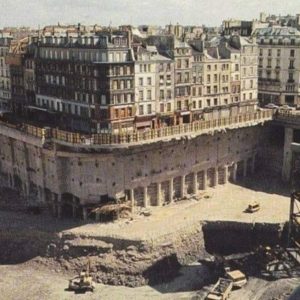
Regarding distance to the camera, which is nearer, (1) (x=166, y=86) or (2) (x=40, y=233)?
(2) (x=40, y=233)

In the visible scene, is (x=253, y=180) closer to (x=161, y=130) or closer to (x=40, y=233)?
(x=161, y=130)

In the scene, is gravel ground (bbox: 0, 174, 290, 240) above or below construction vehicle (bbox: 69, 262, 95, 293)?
above

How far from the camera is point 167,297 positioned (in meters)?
60.4

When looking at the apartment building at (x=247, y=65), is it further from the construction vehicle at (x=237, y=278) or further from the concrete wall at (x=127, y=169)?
the construction vehicle at (x=237, y=278)

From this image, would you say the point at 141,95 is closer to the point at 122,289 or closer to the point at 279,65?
the point at 122,289

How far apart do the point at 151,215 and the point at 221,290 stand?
18335 millimetres

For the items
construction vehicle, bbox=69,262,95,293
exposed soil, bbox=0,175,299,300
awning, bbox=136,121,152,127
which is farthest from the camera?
awning, bbox=136,121,152,127

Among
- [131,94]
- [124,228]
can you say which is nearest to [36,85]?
[131,94]

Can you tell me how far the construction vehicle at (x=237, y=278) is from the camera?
197 ft

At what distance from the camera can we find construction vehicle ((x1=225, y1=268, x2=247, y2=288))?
60.1 m

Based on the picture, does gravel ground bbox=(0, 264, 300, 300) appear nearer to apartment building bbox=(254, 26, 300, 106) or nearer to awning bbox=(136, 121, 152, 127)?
awning bbox=(136, 121, 152, 127)

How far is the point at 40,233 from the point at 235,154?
34.1 metres

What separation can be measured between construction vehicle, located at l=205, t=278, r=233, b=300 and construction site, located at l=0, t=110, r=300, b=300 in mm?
107

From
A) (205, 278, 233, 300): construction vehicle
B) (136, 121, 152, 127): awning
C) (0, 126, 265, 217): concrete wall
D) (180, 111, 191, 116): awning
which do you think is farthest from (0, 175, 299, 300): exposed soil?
(180, 111, 191, 116): awning
